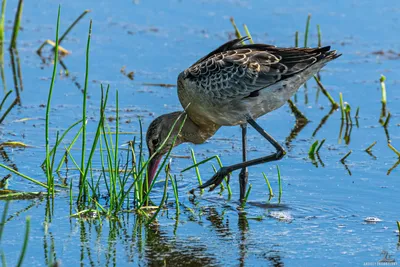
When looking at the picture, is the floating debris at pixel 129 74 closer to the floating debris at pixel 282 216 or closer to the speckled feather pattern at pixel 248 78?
the speckled feather pattern at pixel 248 78

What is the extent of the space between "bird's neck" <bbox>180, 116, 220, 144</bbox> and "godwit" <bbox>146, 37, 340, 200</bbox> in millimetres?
190

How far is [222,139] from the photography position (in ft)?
30.2

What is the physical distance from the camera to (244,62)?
25.1ft

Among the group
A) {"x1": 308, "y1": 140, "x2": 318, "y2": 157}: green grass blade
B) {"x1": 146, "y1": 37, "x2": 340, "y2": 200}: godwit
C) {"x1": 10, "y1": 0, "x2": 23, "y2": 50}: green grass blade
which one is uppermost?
{"x1": 10, "y1": 0, "x2": 23, "y2": 50}: green grass blade

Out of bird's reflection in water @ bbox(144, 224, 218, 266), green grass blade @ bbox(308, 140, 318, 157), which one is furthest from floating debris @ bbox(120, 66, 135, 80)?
bird's reflection in water @ bbox(144, 224, 218, 266)

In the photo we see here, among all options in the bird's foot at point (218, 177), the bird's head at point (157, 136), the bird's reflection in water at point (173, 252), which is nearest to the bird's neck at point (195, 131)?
the bird's head at point (157, 136)

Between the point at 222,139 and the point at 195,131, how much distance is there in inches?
42.8

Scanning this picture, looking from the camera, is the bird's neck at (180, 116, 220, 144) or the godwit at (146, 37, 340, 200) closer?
the godwit at (146, 37, 340, 200)

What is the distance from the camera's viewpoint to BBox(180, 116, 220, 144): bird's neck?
8.09 metres

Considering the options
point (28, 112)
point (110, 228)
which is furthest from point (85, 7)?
point (110, 228)

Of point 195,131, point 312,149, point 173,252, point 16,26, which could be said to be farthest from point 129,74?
point 173,252

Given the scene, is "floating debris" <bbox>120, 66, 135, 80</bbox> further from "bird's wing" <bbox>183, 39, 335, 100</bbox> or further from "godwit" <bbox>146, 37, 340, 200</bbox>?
"bird's wing" <bbox>183, 39, 335, 100</bbox>

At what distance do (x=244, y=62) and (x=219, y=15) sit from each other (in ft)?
18.3

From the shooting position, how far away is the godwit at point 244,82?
758cm
